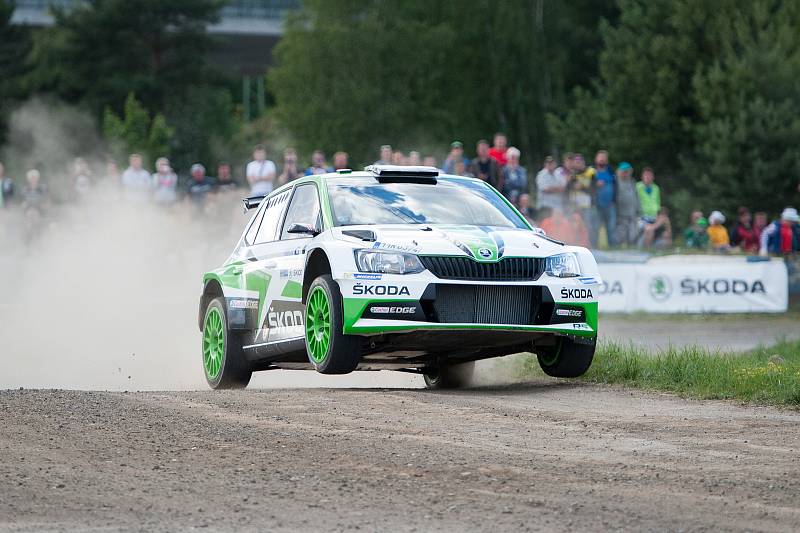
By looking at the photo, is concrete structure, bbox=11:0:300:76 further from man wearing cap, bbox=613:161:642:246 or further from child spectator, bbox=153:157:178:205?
man wearing cap, bbox=613:161:642:246

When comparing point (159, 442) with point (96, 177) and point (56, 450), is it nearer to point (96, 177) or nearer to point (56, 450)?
point (56, 450)

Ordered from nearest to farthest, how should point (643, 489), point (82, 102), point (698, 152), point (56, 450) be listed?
point (643, 489), point (56, 450), point (698, 152), point (82, 102)

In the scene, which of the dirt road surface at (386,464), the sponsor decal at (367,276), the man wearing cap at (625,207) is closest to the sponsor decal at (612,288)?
the man wearing cap at (625,207)

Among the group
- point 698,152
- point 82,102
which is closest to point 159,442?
point 698,152

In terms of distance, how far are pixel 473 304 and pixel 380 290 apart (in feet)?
2.20

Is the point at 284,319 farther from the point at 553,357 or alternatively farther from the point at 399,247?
the point at 553,357

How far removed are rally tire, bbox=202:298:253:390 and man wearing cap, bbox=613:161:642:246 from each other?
1504cm

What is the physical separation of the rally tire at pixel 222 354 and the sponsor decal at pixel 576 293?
3101 millimetres

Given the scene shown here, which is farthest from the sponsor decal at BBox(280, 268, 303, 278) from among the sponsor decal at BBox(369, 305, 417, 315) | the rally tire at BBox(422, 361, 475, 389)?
the rally tire at BBox(422, 361, 475, 389)

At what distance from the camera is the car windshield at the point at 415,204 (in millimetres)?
12500

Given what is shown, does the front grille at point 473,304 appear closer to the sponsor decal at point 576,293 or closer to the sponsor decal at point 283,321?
the sponsor decal at point 576,293

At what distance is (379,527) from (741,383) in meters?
5.93

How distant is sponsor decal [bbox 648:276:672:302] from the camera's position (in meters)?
25.7

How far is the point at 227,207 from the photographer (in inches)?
1110
